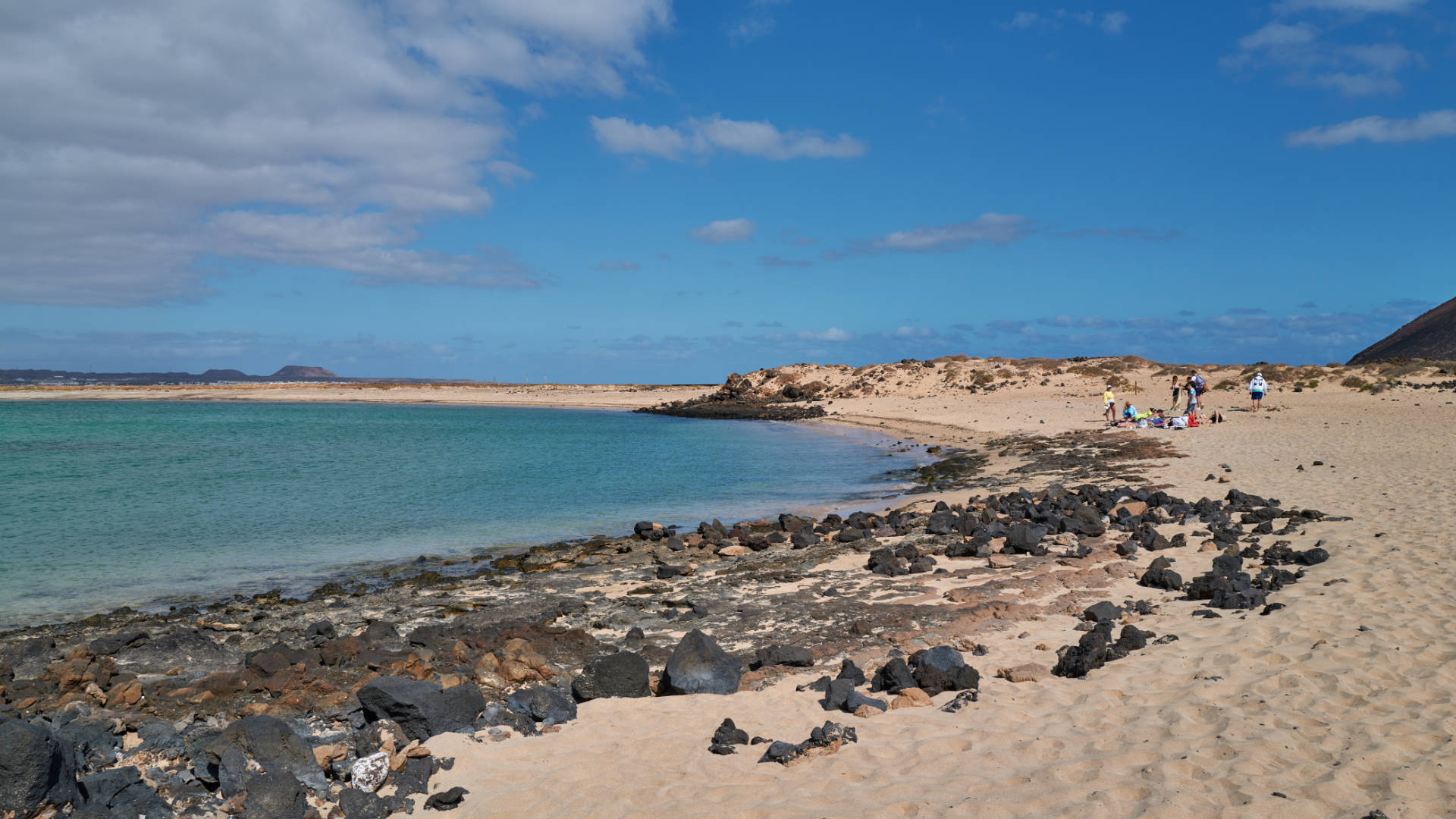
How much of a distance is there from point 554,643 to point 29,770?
4.69 meters

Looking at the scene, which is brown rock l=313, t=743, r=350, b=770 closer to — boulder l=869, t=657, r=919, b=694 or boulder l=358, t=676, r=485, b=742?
boulder l=358, t=676, r=485, b=742

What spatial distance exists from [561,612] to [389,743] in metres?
4.74

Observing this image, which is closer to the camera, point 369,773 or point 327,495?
point 369,773

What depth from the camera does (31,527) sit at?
60.9 feet

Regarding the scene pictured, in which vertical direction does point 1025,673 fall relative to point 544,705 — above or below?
above

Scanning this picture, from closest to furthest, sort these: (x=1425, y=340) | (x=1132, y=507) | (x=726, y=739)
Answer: (x=726, y=739), (x=1132, y=507), (x=1425, y=340)

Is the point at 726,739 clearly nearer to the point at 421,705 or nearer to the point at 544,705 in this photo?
the point at 544,705

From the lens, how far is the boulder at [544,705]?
695 cm

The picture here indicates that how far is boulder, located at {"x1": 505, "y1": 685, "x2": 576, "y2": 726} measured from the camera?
22.8 feet

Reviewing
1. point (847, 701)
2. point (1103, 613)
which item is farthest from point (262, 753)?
point (1103, 613)

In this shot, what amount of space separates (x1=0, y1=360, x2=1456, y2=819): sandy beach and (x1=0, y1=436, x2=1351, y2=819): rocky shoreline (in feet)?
0.57

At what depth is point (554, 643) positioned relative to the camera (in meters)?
9.10

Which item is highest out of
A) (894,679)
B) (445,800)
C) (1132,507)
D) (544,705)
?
(1132,507)

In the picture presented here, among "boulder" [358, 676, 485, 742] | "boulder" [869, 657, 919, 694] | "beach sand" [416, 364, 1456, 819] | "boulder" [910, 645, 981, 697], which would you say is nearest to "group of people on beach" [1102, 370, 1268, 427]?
"beach sand" [416, 364, 1456, 819]
